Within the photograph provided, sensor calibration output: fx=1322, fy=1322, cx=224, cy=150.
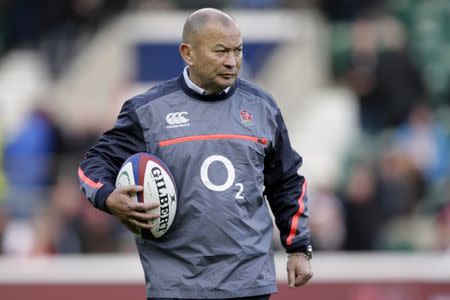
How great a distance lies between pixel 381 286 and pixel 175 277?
14.7 ft

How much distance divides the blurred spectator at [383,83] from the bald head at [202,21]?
7793mm

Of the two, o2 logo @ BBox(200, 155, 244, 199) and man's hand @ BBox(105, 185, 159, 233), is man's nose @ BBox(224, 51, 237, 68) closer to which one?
o2 logo @ BBox(200, 155, 244, 199)

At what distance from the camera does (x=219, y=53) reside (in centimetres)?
613

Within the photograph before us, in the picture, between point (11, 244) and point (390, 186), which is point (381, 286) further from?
point (11, 244)

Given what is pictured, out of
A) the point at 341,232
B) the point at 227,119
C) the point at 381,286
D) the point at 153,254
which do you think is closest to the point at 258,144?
the point at 227,119

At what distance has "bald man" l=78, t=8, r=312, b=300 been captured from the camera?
19.9 ft

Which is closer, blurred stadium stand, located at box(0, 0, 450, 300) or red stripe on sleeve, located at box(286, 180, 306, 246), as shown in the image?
red stripe on sleeve, located at box(286, 180, 306, 246)

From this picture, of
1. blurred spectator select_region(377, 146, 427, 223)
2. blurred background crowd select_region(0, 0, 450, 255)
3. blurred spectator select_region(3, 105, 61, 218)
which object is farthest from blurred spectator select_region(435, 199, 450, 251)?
blurred spectator select_region(3, 105, 61, 218)

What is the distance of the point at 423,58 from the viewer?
1541 centimetres

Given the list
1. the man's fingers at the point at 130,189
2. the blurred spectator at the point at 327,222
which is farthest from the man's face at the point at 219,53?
the blurred spectator at the point at 327,222

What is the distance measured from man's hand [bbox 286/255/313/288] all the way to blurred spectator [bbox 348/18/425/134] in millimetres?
7663

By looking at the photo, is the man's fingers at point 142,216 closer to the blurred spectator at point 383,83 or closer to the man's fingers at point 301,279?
the man's fingers at point 301,279

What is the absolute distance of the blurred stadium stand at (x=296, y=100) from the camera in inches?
472

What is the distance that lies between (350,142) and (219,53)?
8.18 meters
